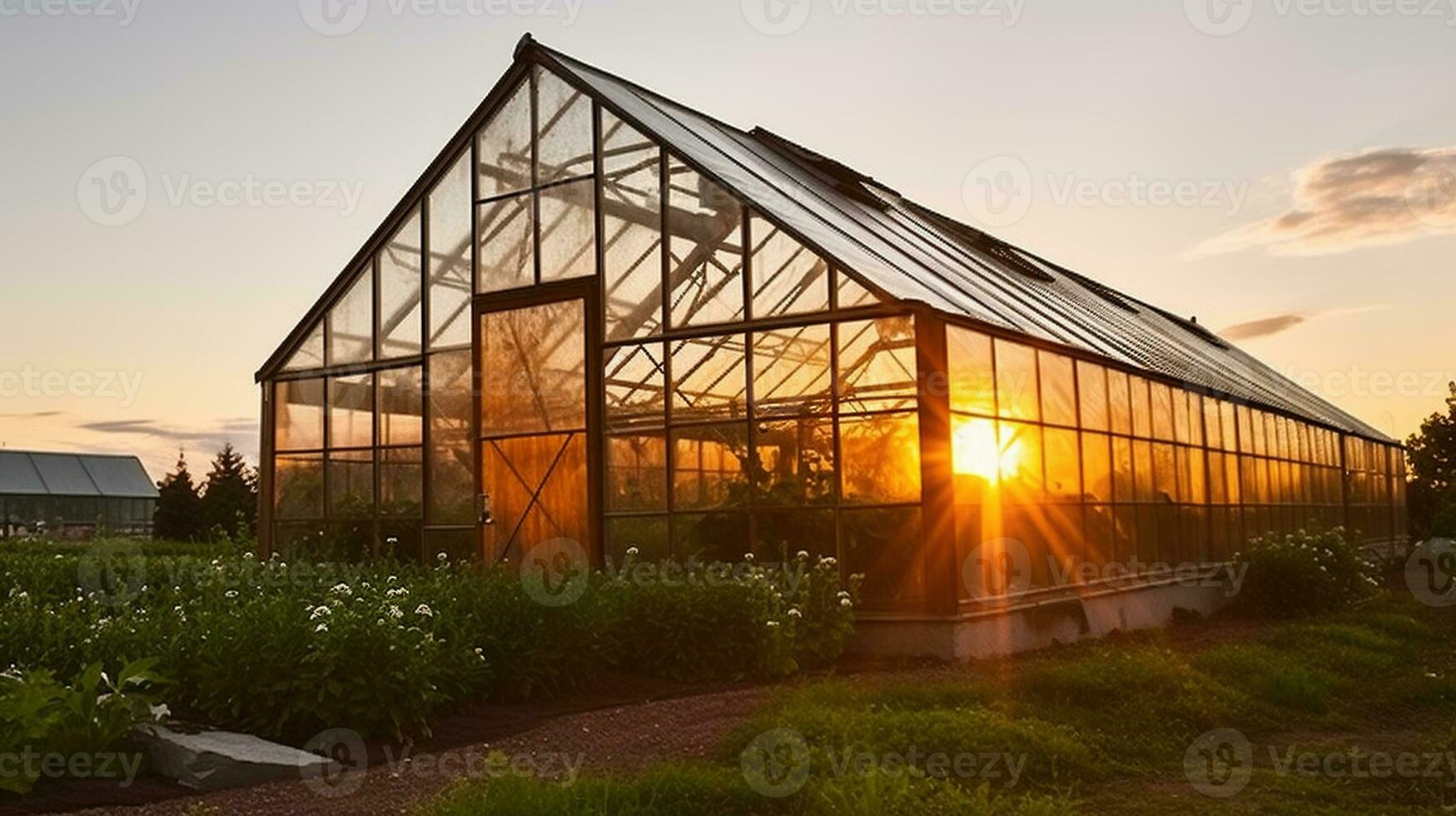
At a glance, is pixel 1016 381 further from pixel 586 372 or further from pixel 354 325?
pixel 354 325

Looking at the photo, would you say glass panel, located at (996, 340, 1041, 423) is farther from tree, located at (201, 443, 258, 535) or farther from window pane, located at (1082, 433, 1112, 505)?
tree, located at (201, 443, 258, 535)

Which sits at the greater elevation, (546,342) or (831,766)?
(546,342)

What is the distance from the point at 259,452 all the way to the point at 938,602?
32.3 feet

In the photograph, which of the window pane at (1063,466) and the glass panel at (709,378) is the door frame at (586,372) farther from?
the window pane at (1063,466)

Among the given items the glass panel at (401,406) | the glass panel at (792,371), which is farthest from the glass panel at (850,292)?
the glass panel at (401,406)

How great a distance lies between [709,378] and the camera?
14445 millimetres

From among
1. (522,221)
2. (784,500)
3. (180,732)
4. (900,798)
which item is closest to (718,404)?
(784,500)

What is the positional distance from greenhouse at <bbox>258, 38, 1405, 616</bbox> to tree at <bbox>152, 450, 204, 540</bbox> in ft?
77.8

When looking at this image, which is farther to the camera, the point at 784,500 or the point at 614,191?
the point at 614,191

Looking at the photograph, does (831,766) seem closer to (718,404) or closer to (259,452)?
(718,404)

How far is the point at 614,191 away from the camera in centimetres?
1564

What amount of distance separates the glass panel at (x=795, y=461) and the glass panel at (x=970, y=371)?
4.30 feet

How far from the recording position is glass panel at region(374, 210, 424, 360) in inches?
681

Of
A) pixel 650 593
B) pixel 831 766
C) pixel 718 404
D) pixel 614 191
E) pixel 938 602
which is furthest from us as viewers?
pixel 614 191
